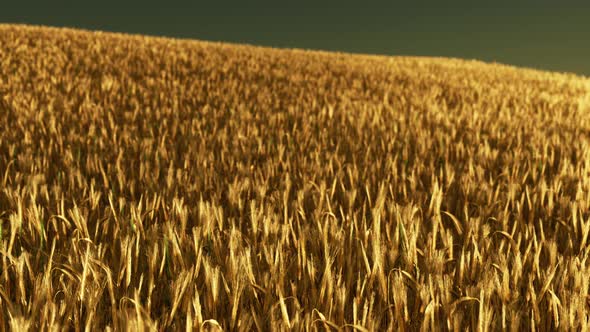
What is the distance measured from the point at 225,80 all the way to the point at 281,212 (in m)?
5.79

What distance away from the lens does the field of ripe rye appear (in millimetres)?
1355

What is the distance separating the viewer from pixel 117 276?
1553 mm

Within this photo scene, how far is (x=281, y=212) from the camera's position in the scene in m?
2.18

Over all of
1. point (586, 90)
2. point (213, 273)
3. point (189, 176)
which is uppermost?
point (586, 90)

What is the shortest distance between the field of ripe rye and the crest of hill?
0.09m

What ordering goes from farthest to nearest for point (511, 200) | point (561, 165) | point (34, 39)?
point (34, 39) → point (561, 165) → point (511, 200)

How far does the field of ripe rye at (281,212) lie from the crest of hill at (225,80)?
9cm

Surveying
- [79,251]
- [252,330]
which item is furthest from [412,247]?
[79,251]

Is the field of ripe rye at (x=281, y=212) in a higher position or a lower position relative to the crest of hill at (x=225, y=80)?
lower

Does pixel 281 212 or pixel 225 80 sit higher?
pixel 225 80

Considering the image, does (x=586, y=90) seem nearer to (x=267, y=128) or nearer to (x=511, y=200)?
(x=267, y=128)

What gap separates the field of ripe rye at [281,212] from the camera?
1.36 meters

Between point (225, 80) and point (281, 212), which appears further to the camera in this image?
point (225, 80)

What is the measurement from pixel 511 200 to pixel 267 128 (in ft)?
7.29
